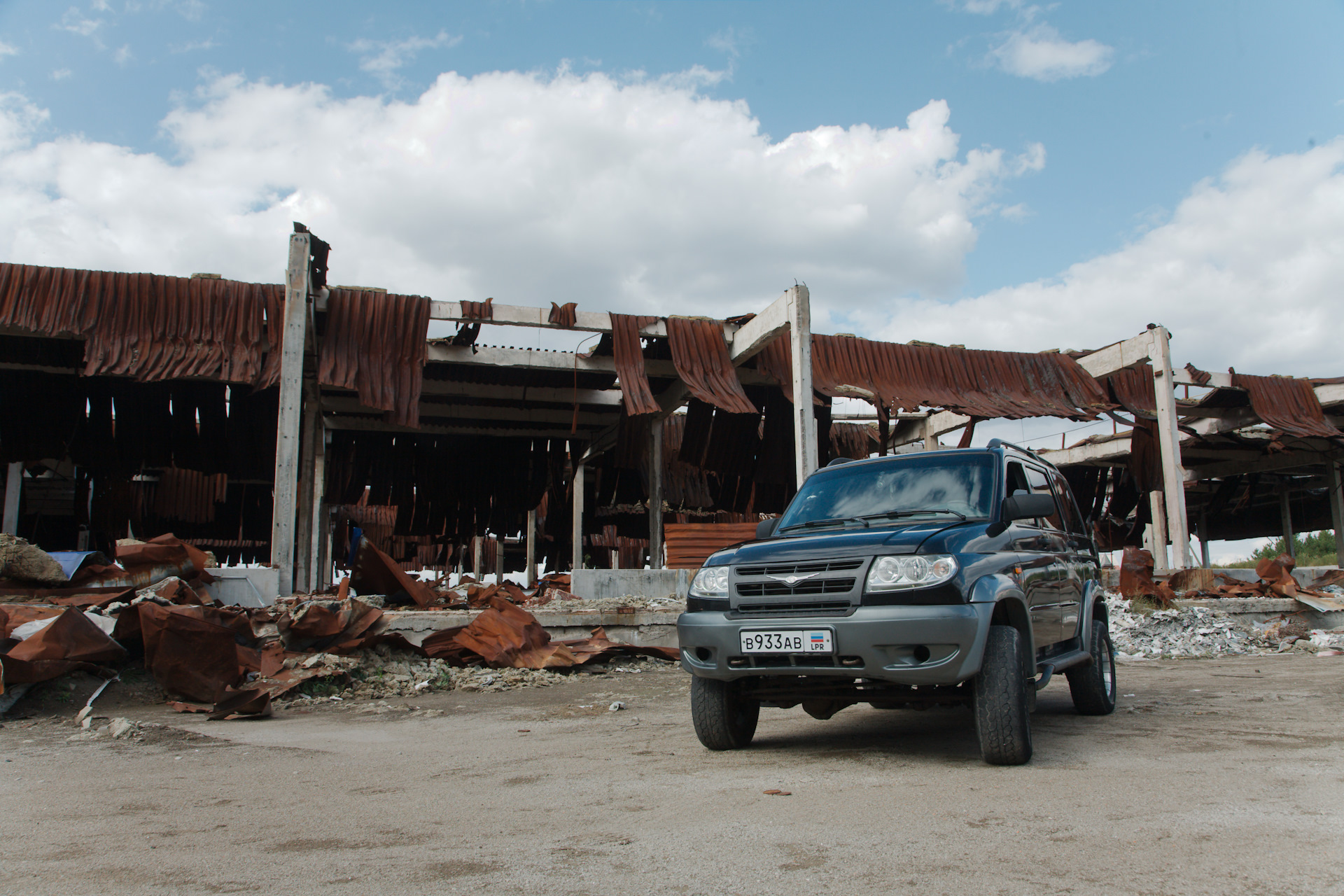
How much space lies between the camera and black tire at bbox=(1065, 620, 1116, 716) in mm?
6500

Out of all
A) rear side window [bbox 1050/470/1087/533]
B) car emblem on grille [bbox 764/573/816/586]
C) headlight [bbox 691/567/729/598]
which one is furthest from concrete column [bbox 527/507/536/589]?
car emblem on grille [bbox 764/573/816/586]

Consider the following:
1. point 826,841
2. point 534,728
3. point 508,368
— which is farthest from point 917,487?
point 508,368

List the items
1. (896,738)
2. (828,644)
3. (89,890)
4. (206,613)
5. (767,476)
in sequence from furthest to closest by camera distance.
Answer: (767,476)
(206,613)
(896,738)
(828,644)
(89,890)

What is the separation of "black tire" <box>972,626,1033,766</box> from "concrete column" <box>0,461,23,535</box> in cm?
1827

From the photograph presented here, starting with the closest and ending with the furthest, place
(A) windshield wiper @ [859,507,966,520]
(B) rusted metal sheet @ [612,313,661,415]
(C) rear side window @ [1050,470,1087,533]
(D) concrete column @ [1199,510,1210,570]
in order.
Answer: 1. (A) windshield wiper @ [859,507,966,520]
2. (C) rear side window @ [1050,470,1087,533]
3. (B) rusted metal sheet @ [612,313,661,415]
4. (D) concrete column @ [1199,510,1210,570]

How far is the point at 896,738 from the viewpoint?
5.77m

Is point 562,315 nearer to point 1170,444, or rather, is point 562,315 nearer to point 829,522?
point 829,522

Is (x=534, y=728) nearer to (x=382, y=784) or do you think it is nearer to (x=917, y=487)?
(x=382, y=784)

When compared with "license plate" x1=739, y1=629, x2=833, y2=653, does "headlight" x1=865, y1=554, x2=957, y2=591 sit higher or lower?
higher

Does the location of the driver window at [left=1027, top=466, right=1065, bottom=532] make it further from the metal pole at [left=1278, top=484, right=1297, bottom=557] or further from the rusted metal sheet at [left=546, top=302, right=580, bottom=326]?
the metal pole at [left=1278, top=484, right=1297, bottom=557]

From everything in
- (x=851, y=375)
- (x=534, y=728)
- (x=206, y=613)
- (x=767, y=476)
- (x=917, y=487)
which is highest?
(x=851, y=375)

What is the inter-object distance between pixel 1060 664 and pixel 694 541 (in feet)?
26.1

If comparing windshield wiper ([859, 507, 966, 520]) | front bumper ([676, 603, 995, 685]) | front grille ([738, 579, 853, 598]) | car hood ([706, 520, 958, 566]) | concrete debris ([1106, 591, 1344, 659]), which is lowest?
concrete debris ([1106, 591, 1344, 659])

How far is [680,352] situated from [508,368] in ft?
11.7
